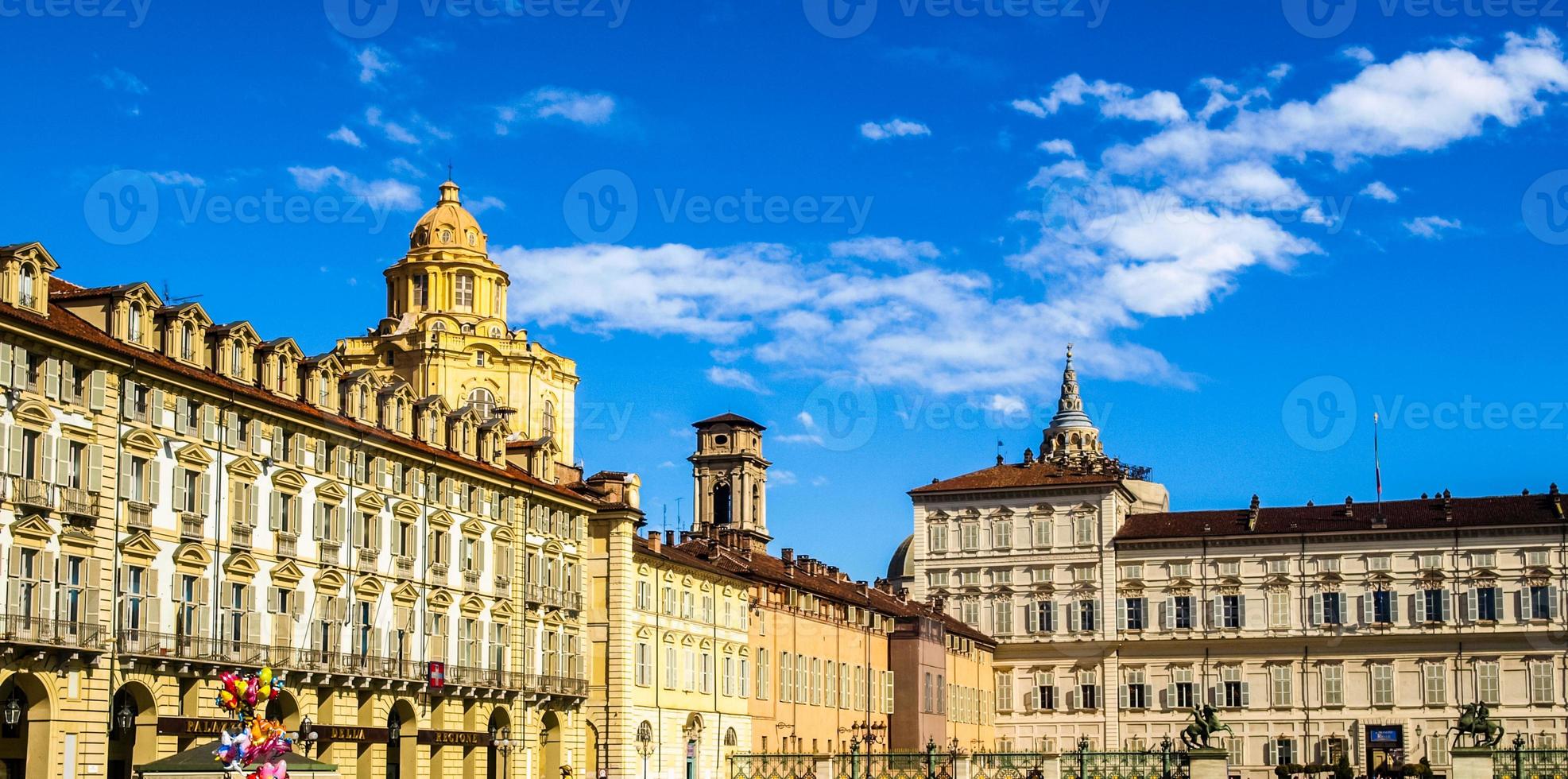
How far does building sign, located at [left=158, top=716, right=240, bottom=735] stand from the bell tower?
80579 millimetres

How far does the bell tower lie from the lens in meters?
137

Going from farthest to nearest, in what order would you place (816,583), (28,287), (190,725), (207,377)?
(816,583) < (207,377) < (190,725) < (28,287)

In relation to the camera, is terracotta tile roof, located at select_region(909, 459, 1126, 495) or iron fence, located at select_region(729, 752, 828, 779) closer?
iron fence, located at select_region(729, 752, 828, 779)

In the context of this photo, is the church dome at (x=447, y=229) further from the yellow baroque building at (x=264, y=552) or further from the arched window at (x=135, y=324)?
the arched window at (x=135, y=324)

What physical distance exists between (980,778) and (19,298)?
38364 mm

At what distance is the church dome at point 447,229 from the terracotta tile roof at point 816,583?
1937cm

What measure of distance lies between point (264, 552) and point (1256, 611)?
72.9 metres

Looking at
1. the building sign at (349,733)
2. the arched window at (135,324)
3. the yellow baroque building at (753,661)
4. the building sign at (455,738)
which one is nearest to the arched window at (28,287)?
the arched window at (135,324)

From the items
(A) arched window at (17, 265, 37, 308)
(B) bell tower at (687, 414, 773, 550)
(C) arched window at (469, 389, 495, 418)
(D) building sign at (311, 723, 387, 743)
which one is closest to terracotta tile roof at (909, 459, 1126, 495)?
(B) bell tower at (687, 414, 773, 550)

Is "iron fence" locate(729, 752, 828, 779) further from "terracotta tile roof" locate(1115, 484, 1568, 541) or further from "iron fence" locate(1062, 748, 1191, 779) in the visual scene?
"terracotta tile roof" locate(1115, 484, 1568, 541)

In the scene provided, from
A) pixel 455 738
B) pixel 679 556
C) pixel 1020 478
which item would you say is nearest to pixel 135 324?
pixel 455 738

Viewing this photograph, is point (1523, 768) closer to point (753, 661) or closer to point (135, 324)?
point (753, 661)

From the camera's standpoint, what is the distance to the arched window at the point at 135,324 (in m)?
53.5

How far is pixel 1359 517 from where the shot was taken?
116000 mm
